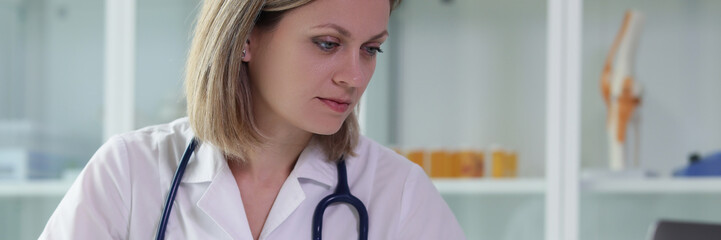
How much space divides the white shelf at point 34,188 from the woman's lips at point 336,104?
6.92 ft

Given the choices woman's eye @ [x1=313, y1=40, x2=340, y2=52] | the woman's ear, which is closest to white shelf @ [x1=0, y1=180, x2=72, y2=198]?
the woman's ear

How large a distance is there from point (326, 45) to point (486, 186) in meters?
1.86

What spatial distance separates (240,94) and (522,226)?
6.19 feet

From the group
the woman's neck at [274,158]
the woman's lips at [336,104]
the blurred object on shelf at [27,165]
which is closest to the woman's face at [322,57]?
the woman's lips at [336,104]

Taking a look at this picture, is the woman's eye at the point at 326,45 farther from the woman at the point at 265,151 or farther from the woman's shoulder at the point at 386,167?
the woman's shoulder at the point at 386,167

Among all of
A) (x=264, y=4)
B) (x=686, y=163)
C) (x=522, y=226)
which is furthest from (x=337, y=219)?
(x=686, y=163)

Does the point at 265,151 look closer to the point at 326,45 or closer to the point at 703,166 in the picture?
the point at 326,45

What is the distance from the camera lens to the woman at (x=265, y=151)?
1.29 metres

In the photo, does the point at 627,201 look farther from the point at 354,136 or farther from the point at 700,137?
the point at 354,136

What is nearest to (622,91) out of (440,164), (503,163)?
(503,163)

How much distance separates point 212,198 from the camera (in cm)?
140

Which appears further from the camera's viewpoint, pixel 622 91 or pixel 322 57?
pixel 622 91

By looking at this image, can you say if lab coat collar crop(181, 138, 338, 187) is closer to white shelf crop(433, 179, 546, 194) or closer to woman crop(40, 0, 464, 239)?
woman crop(40, 0, 464, 239)

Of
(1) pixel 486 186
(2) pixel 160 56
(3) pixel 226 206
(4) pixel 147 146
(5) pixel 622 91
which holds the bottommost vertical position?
(1) pixel 486 186
